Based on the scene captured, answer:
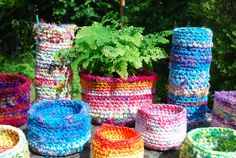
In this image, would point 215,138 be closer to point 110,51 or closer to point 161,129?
point 161,129

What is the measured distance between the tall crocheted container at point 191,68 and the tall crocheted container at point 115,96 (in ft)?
0.51

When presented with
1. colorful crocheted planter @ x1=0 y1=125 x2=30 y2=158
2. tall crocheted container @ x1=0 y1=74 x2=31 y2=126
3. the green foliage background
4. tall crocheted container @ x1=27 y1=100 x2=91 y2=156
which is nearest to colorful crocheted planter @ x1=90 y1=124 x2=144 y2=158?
tall crocheted container @ x1=27 y1=100 x2=91 y2=156

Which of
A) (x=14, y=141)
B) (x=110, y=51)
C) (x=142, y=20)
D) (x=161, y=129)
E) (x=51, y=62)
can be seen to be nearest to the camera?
(x=14, y=141)

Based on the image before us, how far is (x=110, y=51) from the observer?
206 centimetres

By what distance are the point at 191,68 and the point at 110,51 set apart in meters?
0.42

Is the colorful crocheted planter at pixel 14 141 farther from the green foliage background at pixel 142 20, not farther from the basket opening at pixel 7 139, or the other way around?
the green foliage background at pixel 142 20

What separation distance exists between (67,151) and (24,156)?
0.90 ft

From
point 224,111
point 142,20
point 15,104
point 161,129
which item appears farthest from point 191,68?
point 142,20

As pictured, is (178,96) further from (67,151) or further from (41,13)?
(41,13)

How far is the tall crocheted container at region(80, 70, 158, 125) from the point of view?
2119 millimetres

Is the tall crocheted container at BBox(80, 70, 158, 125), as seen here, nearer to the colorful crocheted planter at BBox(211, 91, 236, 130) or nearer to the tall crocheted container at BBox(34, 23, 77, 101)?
the tall crocheted container at BBox(34, 23, 77, 101)

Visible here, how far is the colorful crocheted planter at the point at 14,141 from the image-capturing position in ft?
5.11

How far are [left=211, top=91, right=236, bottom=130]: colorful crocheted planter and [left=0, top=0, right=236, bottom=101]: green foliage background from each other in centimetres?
86

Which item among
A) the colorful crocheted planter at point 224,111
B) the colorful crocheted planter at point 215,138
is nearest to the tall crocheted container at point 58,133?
the colorful crocheted planter at point 215,138
